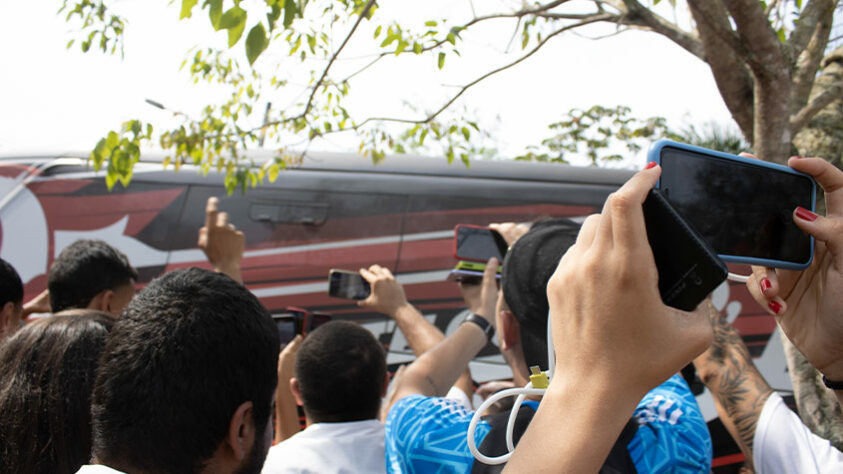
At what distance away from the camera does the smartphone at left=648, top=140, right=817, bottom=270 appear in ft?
3.42

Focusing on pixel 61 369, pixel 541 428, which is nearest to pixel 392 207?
pixel 61 369

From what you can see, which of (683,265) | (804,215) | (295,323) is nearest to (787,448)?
(804,215)

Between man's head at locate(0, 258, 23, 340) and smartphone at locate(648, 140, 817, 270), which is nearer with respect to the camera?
smartphone at locate(648, 140, 817, 270)

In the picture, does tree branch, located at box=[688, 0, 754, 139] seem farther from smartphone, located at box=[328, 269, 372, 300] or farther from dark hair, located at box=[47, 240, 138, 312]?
dark hair, located at box=[47, 240, 138, 312]

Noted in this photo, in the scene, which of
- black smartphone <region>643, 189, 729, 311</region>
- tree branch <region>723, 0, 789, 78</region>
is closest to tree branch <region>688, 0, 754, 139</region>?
tree branch <region>723, 0, 789, 78</region>

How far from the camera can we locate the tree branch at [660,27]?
3154 mm

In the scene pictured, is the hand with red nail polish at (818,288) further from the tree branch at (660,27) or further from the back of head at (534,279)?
the tree branch at (660,27)

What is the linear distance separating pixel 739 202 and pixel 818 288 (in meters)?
0.27

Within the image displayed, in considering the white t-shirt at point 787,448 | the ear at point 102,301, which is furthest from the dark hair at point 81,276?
the white t-shirt at point 787,448

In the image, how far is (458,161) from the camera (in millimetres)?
4949

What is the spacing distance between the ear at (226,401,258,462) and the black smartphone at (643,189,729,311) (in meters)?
0.79

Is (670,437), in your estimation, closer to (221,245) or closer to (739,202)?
(739,202)

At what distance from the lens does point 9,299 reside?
246cm

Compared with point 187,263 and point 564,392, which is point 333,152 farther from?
point 564,392
